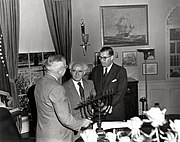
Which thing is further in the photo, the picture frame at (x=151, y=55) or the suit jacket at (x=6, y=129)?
the picture frame at (x=151, y=55)

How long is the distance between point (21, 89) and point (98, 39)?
81.5 inches

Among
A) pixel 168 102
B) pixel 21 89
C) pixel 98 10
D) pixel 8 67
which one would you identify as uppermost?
pixel 98 10

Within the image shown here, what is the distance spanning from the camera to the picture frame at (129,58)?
24.9ft

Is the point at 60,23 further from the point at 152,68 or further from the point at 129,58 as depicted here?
the point at 152,68

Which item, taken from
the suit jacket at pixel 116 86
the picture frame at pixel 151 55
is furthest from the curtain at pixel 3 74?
the picture frame at pixel 151 55

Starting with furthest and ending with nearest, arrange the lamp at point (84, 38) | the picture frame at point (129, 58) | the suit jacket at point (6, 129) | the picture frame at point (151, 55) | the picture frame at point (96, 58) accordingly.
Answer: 1. the picture frame at point (129, 58)
2. the picture frame at point (151, 55)
3. the picture frame at point (96, 58)
4. the lamp at point (84, 38)
5. the suit jacket at point (6, 129)

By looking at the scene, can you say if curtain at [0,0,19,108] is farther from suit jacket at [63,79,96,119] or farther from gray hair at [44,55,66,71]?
gray hair at [44,55,66,71]

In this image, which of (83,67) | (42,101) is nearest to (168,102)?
(83,67)

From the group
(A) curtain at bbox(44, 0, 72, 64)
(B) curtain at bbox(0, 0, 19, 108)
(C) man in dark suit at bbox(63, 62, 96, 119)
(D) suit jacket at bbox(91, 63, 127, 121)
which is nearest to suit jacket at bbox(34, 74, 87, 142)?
(C) man in dark suit at bbox(63, 62, 96, 119)

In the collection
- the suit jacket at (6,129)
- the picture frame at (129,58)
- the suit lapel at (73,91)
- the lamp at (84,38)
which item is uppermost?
the lamp at (84,38)

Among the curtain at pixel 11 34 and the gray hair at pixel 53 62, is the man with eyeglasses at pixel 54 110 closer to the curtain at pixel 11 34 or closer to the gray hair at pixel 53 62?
the gray hair at pixel 53 62

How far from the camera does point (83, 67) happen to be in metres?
4.09

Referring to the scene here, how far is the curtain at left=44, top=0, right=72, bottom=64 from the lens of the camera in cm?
689

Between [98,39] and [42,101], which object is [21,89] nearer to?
[98,39]
